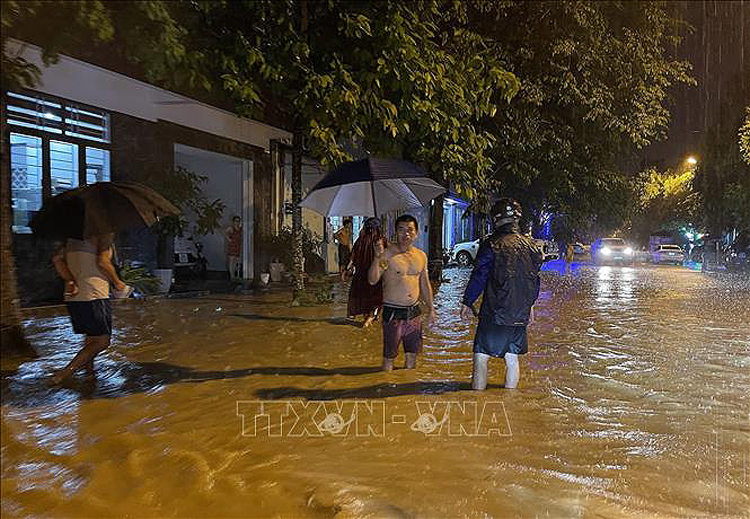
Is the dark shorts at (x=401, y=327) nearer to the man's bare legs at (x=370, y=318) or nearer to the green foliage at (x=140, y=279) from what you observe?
the man's bare legs at (x=370, y=318)

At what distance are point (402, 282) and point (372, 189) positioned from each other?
4.61 ft

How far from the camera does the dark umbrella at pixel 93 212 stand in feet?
17.3

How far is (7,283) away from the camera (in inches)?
220

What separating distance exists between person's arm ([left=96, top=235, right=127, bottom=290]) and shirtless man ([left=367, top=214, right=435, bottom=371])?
2419 mm

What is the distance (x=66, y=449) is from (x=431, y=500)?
2.59 meters

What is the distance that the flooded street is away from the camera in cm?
334

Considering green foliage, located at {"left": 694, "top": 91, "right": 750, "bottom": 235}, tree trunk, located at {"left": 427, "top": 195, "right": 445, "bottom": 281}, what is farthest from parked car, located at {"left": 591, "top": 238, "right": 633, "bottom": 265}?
tree trunk, located at {"left": 427, "top": 195, "right": 445, "bottom": 281}

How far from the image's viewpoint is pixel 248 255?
16.1 m

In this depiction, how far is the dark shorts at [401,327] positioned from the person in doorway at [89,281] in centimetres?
257

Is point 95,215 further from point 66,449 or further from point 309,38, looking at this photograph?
point 309,38

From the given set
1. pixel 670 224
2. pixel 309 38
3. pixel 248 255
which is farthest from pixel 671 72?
pixel 670 224

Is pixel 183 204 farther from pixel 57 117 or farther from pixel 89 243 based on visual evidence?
pixel 89 243

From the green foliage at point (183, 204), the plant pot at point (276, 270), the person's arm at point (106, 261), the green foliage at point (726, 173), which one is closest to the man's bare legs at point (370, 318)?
the person's arm at point (106, 261)

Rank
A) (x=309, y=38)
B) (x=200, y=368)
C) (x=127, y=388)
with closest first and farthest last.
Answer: (x=127, y=388) → (x=200, y=368) → (x=309, y=38)
